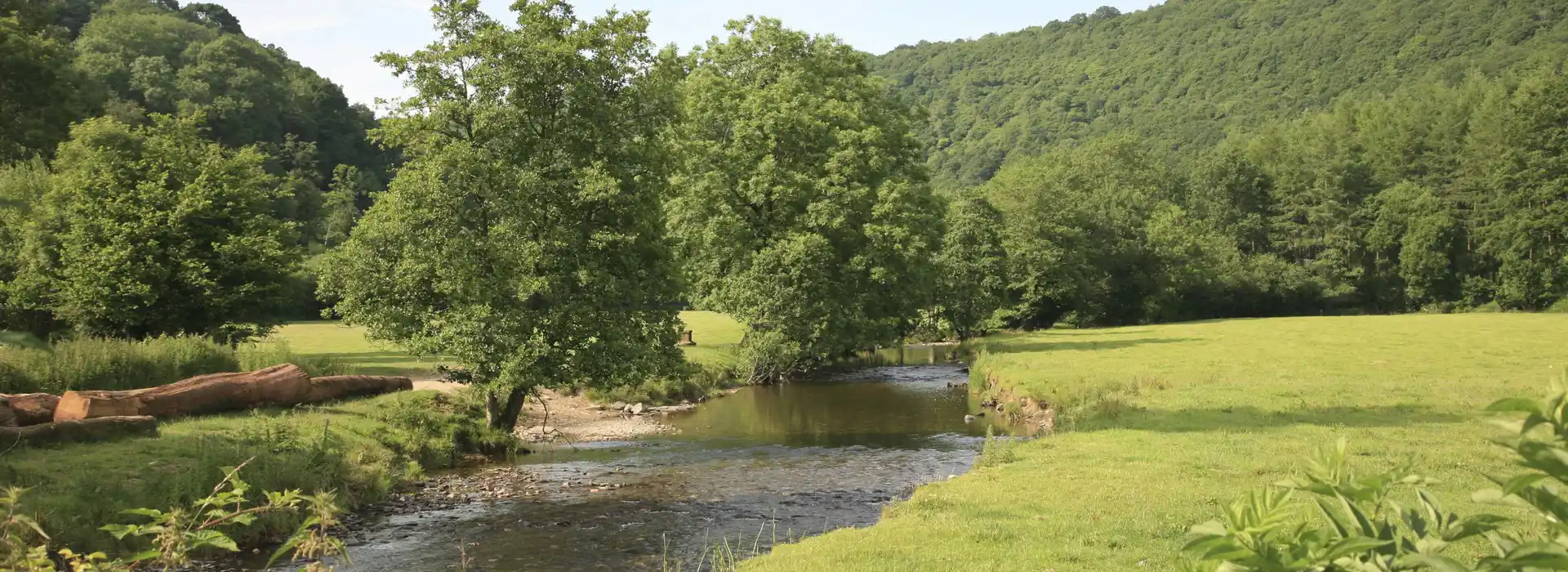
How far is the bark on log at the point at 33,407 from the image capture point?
58.5 ft

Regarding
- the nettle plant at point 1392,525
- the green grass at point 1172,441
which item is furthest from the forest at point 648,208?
the green grass at point 1172,441

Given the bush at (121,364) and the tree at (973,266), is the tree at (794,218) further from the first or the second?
the bush at (121,364)

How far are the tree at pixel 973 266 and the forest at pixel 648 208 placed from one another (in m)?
0.26

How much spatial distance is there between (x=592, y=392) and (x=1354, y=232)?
93372 mm

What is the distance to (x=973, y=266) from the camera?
2621 inches

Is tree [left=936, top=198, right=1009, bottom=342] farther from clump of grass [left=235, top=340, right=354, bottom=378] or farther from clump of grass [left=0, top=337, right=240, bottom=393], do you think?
clump of grass [left=0, top=337, right=240, bottom=393]

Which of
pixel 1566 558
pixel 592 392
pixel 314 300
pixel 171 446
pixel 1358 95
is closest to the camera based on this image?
pixel 1566 558

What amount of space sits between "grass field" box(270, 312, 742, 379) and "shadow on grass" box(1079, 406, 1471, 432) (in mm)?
18957

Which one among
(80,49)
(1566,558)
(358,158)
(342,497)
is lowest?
(342,497)

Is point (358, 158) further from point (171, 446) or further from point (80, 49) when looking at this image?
point (171, 446)

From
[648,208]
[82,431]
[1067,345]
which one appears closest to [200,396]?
[82,431]

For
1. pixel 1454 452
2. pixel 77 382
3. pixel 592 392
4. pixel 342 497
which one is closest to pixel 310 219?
pixel 592 392

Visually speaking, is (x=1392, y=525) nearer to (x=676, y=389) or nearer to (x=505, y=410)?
(x=505, y=410)

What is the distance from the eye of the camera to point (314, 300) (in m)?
77.8
